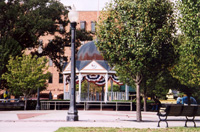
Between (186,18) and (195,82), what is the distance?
16.1 metres

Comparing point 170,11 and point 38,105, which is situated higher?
point 170,11

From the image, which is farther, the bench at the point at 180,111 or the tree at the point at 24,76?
the tree at the point at 24,76

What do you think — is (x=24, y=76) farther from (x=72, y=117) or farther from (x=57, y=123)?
(x=57, y=123)

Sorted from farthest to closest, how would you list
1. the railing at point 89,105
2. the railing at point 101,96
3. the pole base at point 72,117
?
the railing at point 101,96 < the railing at point 89,105 < the pole base at point 72,117

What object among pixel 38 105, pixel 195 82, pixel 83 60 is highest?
pixel 83 60

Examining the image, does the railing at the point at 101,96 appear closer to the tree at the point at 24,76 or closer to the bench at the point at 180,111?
the tree at the point at 24,76

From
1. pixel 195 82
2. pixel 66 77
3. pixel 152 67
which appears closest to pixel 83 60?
pixel 66 77

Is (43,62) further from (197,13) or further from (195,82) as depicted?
(197,13)

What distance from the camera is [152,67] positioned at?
65.7ft

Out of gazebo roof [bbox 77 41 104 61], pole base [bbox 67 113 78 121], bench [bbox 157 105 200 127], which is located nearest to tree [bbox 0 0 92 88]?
gazebo roof [bbox 77 41 104 61]

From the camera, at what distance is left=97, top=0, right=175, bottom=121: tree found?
18953 mm

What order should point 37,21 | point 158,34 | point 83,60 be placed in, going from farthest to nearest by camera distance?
point 37,21, point 83,60, point 158,34

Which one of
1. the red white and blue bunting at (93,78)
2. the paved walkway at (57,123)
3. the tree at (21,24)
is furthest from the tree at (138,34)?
the tree at (21,24)

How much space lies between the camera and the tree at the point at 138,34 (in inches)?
746
